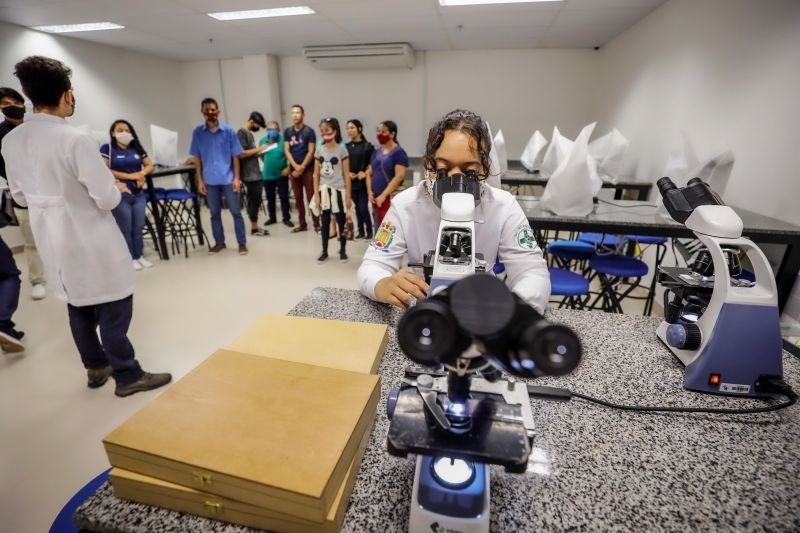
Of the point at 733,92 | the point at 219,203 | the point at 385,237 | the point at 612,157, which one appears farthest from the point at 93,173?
the point at 612,157

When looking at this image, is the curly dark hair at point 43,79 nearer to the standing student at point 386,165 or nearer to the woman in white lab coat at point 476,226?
the woman in white lab coat at point 476,226

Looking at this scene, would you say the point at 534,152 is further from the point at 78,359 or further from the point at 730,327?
the point at 78,359

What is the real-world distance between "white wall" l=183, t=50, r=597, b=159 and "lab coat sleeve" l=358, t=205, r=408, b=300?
221 inches

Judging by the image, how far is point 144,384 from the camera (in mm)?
1871

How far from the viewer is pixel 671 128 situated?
125 inches

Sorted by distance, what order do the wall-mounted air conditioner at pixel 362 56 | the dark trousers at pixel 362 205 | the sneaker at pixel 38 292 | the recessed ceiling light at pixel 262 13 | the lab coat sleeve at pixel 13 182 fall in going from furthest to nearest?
1. the wall-mounted air conditioner at pixel 362 56
2. the dark trousers at pixel 362 205
3. the recessed ceiling light at pixel 262 13
4. the sneaker at pixel 38 292
5. the lab coat sleeve at pixel 13 182

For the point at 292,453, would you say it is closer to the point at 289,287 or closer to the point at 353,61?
the point at 289,287

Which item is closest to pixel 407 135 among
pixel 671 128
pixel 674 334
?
pixel 671 128

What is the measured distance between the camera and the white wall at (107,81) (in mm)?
4375

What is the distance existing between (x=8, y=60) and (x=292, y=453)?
6492mm

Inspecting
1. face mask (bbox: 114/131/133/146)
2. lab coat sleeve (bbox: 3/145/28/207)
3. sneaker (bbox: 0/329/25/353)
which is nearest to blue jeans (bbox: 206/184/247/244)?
face mask (bbox: 114/131/133/146)

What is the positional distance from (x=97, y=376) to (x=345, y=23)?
4385 millimetres

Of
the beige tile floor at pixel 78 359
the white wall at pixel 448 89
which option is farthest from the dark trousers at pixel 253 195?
the white wall at pixel 448 89

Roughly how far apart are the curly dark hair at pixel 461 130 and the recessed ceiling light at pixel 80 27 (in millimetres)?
5543
